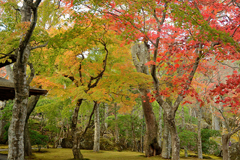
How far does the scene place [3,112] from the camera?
37.3ft

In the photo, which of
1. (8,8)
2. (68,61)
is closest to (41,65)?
(68,61)

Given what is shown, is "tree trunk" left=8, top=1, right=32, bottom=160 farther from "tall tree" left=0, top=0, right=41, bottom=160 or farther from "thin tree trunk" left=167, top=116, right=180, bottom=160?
"thin tree trunk" left=167, top=116, right=180, bottom=160

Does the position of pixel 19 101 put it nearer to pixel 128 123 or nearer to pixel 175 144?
pixel 175 144

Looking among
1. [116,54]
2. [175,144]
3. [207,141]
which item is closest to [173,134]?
[175,144]

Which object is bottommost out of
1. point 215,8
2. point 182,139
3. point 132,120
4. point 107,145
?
point 107,145

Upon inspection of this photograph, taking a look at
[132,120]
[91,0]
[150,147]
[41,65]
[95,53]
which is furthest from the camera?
[132,120]

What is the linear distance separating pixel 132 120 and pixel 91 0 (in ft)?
32.7

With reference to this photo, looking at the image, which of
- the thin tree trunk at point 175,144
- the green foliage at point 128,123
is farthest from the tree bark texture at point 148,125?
the thin tree trunk at point 175,144

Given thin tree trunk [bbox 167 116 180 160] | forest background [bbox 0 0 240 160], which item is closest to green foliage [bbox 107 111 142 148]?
forest background [bbox 0 0 240 160]

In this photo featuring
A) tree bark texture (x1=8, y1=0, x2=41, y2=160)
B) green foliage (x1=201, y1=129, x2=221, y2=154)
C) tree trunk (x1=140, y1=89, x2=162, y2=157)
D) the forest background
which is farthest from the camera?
green foliage (x1=201, y1=129, x2=221, y2=154)

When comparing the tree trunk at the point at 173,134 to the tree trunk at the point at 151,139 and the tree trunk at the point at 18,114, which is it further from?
the tree trunk at the point at 18,114

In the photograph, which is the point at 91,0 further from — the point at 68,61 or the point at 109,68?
the point at 109,68

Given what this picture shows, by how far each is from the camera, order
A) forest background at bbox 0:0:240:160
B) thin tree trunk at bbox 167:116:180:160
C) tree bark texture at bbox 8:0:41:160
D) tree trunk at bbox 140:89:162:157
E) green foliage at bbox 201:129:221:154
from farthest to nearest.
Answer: green foliage at bbox 201:129:221:154 < tree trunk at bbox 140:89:162:157 < thin tree trunk at bbox 167:116:180:160 < forest background at bbox 0:0:240:160 < tree bark texture at bbox 8:0:41:160

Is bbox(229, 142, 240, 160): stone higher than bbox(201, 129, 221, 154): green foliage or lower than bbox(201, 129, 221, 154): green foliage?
lower
